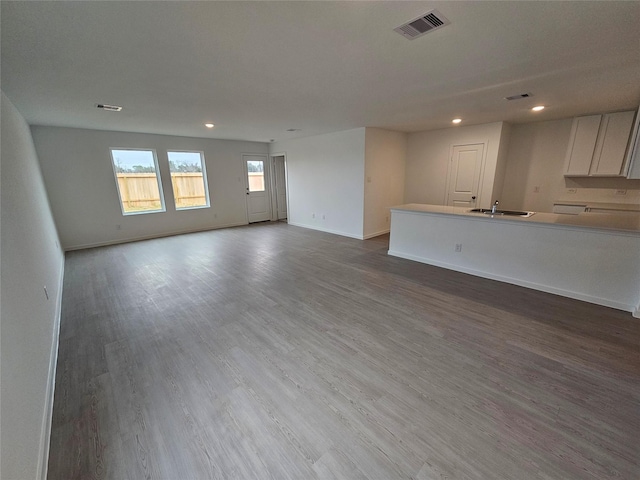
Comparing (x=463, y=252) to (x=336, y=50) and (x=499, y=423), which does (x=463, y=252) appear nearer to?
(x=499, y=423)

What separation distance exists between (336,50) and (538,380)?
298cm

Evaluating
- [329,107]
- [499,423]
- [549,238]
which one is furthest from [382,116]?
[499,423]

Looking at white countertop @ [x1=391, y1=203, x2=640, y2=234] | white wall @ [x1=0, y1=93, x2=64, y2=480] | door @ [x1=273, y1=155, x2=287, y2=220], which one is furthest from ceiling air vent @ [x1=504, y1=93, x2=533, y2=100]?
door @ [x1=273, y1=155, x2=287, y2=220]

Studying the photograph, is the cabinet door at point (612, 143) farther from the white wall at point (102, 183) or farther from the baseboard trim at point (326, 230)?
the white wall at point (102, 183)

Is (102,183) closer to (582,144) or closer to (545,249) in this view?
(545,249)

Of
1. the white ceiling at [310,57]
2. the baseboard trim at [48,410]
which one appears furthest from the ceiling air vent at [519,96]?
the baseboard trim at [48,410]

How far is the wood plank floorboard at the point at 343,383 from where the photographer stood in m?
1.37

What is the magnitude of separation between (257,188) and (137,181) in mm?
3118

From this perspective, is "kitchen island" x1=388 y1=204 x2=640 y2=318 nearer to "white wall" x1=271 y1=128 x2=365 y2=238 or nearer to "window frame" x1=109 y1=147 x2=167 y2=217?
"white wall" x1=271 y1=128 x2=365 y2=238

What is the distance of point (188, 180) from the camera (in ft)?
22.5

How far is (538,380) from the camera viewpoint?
1.88m

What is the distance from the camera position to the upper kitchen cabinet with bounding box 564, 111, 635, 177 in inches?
164

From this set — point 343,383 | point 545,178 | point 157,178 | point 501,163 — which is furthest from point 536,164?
point 157,178

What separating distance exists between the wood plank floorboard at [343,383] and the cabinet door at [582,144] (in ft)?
9.97
